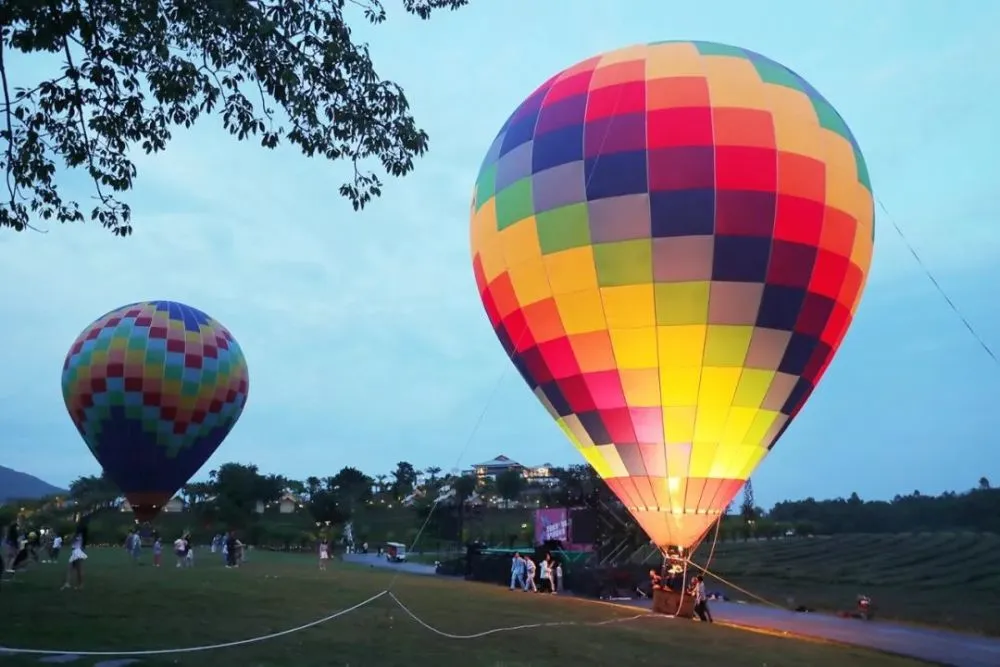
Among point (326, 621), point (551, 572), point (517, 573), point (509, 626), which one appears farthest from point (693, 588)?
point (326, 621)

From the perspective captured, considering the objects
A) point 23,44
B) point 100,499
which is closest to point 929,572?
point 23,44

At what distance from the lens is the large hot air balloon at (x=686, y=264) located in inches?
533

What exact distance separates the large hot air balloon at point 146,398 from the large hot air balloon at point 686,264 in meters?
18.7

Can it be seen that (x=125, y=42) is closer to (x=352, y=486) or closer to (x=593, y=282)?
(x=593, y=282)

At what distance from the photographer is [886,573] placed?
30438mm

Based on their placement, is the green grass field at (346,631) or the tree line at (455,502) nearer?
the green grass field at (346,631)

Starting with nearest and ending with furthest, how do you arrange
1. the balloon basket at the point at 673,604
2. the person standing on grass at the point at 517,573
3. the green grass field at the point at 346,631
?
the green grass field at the point at 346,631 < the balloon basket at the point at 673,604 < the person standing on grass at the point at 517,573

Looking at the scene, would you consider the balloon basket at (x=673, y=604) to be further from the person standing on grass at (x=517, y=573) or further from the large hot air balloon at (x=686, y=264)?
the person standing on grass at (x=517, y=573)

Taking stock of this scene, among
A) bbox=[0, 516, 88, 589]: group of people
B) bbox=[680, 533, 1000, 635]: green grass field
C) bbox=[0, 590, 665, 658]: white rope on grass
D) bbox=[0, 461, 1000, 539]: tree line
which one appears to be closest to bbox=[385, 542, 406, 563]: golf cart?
bbox=[0, 461, 1000, 539]: tree line

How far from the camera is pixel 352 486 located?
280 ft

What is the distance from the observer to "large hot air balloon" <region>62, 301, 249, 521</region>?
28219 mm

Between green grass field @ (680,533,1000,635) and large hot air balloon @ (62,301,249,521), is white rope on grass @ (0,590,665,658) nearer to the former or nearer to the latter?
green grass field @ (680,533,1000,635)

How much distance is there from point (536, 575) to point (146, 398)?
610 inches

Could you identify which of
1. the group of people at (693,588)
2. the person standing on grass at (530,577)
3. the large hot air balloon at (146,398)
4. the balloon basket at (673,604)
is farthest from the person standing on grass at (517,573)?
the large hot air balloon at (146,398)
